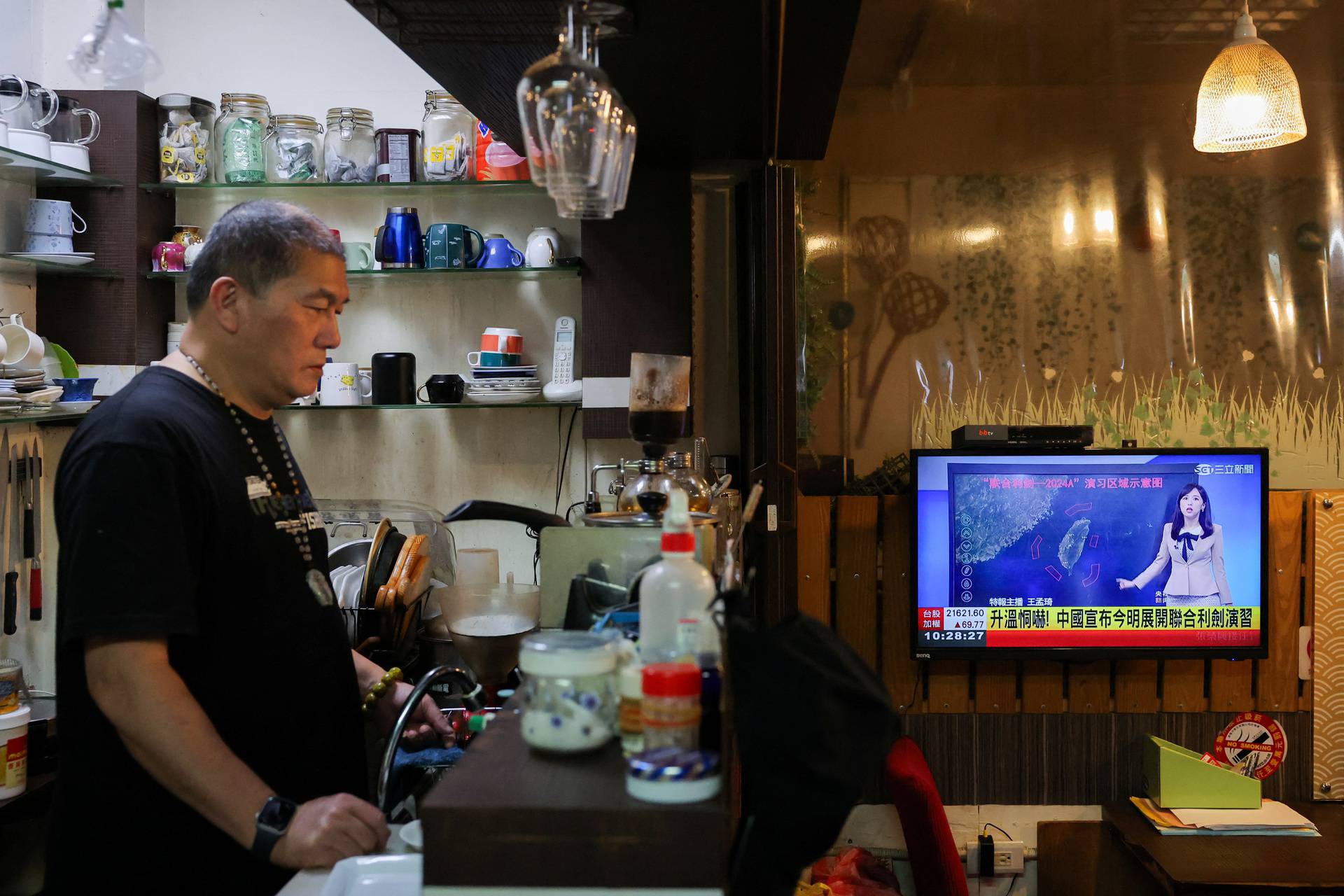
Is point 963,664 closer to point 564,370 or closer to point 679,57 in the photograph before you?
point 564,370

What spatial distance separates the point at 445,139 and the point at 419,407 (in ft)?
2.66

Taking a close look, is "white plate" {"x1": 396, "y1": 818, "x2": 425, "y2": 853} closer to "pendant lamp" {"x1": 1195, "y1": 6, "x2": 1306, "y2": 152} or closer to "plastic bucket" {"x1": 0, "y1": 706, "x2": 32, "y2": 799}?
"plastic bucket" {"x1": 0, "y1": 706, "x2": 32, "y2": 799}

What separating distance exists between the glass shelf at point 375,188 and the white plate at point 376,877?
2230mm

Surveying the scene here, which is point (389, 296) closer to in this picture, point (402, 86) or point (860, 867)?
point (402, 86)

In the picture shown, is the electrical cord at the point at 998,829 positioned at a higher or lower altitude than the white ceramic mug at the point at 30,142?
lower


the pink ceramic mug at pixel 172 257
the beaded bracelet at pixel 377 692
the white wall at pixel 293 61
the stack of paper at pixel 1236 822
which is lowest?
the stack of paper at pixel 1236 822

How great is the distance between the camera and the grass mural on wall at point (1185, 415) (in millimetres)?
3340

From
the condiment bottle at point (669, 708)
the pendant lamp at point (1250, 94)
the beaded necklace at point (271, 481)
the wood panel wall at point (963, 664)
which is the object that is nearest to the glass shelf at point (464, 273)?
the wood panel wall at point (963, 664)

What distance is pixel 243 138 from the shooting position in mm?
3180

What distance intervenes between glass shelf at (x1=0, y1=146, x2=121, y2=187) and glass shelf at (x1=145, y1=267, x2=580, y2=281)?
30 cm

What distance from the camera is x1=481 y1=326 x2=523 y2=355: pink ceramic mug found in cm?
322

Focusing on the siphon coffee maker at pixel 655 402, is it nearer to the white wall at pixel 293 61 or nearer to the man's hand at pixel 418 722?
the man's hand at pixel 418 722

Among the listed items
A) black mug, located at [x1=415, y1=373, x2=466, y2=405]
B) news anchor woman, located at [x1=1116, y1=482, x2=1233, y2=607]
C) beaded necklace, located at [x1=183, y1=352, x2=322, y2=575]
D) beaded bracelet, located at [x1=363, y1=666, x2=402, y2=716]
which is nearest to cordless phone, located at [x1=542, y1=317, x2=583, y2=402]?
black mug, located at [x1=415, y1=373, x2=466, y2=405]

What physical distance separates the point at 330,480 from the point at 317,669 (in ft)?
5.92
